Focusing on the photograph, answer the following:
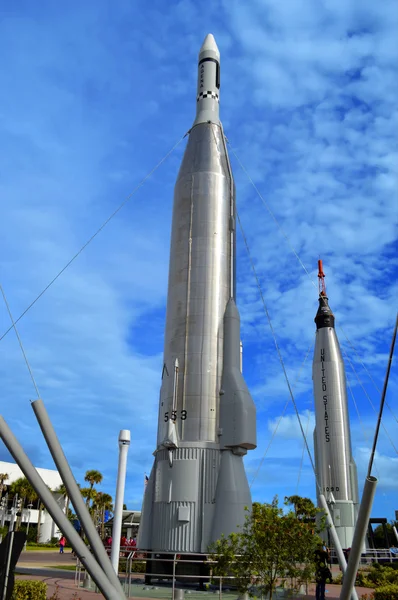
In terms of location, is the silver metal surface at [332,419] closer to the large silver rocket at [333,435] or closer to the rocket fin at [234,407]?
the large silver rocket at [333,435]

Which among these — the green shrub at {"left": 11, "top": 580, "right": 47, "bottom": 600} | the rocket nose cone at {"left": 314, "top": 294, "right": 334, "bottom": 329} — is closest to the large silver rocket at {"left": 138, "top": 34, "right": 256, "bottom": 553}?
the green shrub at {"left": 11, "top": 580, "right": 47, "bottom": 600}

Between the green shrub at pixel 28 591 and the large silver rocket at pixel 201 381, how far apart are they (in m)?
7.16


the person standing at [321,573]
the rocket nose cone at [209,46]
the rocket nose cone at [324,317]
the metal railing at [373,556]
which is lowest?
the metal railing at [373,556]

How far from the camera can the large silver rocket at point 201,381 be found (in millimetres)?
20047

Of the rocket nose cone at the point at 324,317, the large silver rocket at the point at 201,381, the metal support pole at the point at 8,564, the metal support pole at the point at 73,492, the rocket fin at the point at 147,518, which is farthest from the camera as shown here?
the rocket nose cone at the point at 324,317

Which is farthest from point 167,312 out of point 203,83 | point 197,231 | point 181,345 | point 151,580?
point 203,83

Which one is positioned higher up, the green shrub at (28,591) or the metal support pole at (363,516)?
the metal support pole at (363,516)

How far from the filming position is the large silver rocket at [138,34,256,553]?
20047 mm

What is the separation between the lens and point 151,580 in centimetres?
2109

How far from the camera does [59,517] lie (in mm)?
6844

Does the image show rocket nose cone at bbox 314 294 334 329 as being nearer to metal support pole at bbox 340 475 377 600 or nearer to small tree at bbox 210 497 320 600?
small tree at bbox 210 497 320 600

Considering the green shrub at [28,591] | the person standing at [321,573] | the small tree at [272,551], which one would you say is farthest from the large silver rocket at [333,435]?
the green shrub at [28,591]

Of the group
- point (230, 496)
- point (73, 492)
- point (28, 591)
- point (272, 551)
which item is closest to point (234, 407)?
point (230, 496)

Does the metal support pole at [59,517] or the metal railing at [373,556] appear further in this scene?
the metal railing at [373,556]
